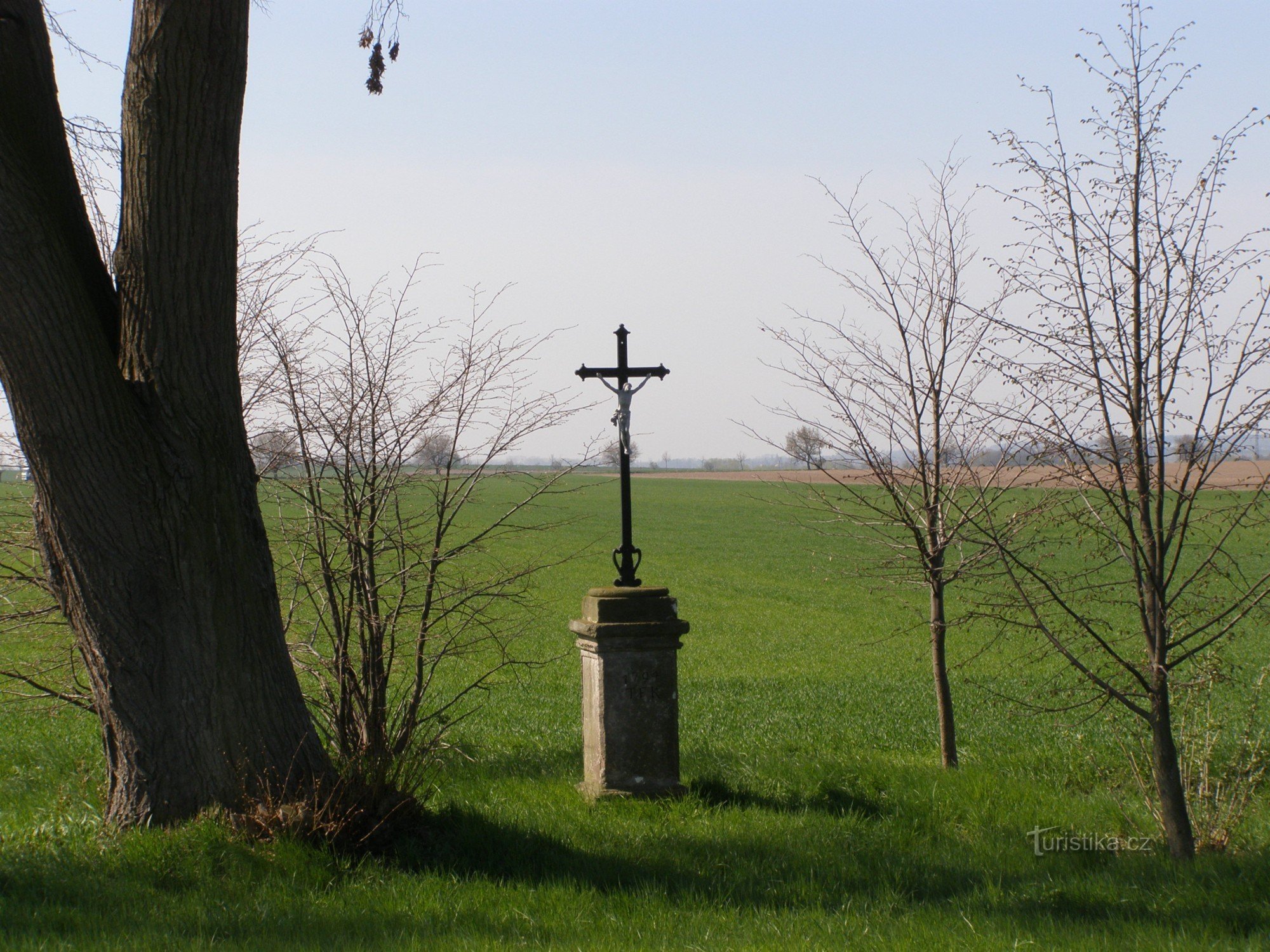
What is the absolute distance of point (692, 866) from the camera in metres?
4.84

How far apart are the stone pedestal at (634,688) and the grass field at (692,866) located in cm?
23

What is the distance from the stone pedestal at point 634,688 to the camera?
5938 mm

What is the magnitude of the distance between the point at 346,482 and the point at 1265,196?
15.7ft

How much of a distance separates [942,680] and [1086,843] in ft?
5.91

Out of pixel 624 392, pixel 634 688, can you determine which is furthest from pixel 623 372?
pixel 634 688

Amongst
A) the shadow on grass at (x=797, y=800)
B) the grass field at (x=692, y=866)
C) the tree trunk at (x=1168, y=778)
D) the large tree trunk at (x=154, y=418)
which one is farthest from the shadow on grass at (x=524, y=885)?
the shadow on grass at (x=797, y=800)

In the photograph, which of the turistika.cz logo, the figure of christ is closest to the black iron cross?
the figure of christ

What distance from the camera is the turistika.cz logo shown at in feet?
16.8

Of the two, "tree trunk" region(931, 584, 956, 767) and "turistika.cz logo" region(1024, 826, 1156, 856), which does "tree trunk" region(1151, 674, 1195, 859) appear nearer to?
"turistika.cz logo" region(1024, 826, 1156, 856)

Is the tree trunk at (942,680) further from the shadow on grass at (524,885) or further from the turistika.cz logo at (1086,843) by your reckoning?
the shadow on grass at (524,885)

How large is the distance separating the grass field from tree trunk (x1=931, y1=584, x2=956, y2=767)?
132 mm

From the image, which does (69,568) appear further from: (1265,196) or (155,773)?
(1265,196)

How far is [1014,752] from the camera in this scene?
810 centimetres

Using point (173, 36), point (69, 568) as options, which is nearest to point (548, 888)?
point (69, 568)
